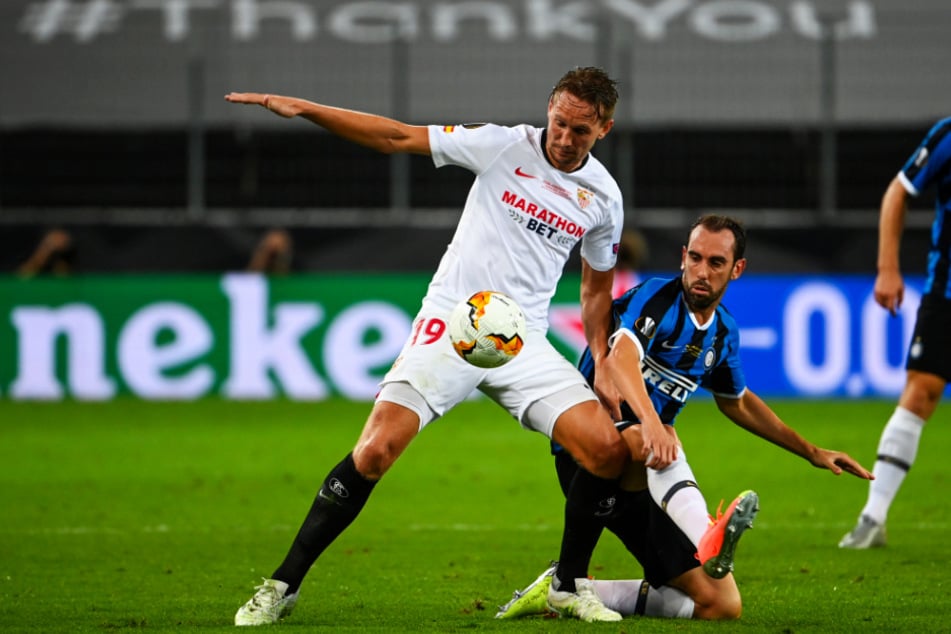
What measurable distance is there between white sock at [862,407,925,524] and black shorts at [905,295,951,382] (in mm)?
257

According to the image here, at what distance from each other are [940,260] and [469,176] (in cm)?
1007

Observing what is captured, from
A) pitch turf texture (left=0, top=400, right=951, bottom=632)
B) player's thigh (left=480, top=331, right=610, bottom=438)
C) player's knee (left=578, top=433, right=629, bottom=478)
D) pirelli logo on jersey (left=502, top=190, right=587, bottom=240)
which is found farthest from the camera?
pirelli logo on jersey (left=502, top=190, right=587, bottom=240)

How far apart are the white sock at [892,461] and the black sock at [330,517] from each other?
310 centimetres

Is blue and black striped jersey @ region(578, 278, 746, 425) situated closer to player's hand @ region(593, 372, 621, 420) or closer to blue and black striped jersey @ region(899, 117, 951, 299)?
player's hand @ region(593, 372, 621, 420)

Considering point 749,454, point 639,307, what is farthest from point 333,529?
point 749,454

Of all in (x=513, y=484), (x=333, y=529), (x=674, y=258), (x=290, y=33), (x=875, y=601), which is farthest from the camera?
(x=290, y=33)

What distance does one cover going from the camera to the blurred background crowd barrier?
16.8 m

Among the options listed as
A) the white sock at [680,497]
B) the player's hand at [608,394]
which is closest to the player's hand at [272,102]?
the player's hand at [608,394]

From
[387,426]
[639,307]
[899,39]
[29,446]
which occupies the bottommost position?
[29,446]

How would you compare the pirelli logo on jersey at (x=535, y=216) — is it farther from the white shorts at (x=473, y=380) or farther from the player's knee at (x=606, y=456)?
the player's knee at (x=606, y=456)

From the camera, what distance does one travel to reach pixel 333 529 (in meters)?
5.56

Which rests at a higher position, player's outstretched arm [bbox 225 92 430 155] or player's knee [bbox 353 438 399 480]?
player's outstretched arm [bbox 225 92 430 155]

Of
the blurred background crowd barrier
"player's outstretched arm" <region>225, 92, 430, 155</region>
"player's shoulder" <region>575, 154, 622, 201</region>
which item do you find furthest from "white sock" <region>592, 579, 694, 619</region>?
the blurred background crowd barrier

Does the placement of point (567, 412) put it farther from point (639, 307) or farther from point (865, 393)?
point (865, 393)
